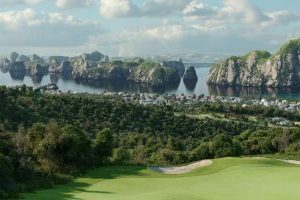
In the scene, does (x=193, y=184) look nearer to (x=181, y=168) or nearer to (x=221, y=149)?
(x=181, y=168)

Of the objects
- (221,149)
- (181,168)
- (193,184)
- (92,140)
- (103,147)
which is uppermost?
(103,147)

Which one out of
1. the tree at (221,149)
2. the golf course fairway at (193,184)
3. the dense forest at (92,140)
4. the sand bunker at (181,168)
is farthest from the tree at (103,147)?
the tree at (221,149)

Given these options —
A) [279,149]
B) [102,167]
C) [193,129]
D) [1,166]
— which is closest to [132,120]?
[193,129]

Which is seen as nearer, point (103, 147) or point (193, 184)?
point (193, 184)

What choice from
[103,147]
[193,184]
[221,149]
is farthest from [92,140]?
[193,184]

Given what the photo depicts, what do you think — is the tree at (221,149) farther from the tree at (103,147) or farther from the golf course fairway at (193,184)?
the tree at (103,147)
